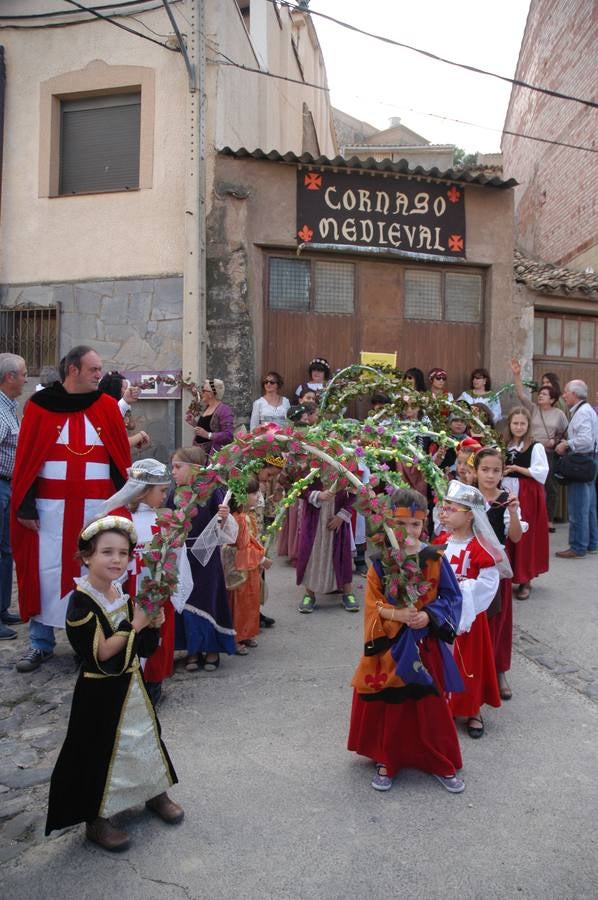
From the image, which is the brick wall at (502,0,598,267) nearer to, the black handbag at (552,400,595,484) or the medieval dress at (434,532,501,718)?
the black handbag at (552,400,595,484)

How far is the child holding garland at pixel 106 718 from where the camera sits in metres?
2.73

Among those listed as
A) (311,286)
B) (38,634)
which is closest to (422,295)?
(311,286)

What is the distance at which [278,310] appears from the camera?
982 cm

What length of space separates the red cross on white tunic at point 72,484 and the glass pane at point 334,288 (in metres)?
5.82

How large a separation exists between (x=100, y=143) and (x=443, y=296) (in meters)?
5.34

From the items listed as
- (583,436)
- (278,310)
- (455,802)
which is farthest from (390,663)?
(278,310)

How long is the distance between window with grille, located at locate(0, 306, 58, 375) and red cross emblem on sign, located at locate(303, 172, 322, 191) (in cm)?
390

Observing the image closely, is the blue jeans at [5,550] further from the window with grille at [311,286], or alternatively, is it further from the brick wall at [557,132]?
the brick wall at [557,132]

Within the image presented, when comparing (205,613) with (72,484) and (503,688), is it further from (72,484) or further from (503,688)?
(503,688)

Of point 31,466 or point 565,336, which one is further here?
point 565,336

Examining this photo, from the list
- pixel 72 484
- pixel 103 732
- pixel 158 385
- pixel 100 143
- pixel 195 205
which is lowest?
pixel 103 732

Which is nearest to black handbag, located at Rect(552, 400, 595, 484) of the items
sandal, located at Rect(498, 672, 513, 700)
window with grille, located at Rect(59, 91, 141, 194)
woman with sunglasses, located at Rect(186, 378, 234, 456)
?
woman with sunglasses, located at Rect(186, 378, 234, 456)

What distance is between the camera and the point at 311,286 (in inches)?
390

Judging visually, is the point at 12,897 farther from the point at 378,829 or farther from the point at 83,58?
the point at 83,58
